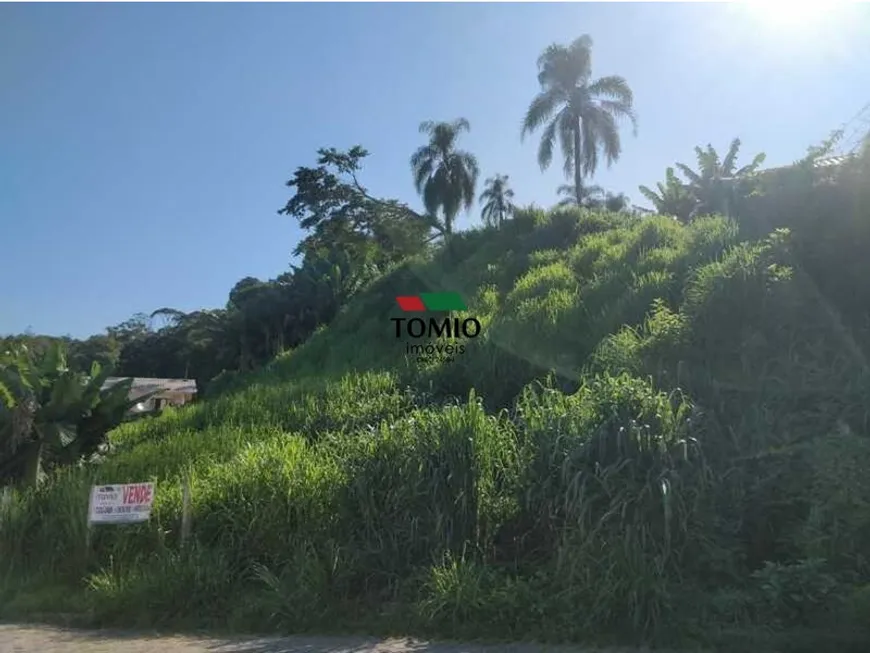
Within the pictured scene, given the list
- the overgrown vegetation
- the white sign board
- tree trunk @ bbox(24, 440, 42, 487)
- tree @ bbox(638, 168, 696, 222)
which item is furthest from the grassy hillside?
tree @ bbox(638, 168, 696, 222)

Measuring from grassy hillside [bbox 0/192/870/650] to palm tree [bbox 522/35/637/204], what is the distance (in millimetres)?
22525

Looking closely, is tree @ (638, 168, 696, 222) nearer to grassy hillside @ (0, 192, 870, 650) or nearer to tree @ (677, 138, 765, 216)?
tree @ (677, 138, 765, 216)

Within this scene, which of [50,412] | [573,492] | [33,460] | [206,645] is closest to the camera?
[206,645]

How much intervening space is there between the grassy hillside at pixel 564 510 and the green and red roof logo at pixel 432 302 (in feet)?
23.5

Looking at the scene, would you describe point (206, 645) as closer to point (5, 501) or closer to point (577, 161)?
point (5, 501)

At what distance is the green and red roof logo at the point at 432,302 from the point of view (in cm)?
1962

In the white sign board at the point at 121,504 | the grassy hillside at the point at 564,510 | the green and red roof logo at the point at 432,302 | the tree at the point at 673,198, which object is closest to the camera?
the grassy hillside at the point at 564,510

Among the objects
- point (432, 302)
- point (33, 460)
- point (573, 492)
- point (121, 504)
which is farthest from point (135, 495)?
point (432, 302)

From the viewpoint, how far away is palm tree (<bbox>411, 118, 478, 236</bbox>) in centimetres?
4103

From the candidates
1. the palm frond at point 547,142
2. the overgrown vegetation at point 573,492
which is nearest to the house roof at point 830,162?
the overgrown vegetation at point 573,492

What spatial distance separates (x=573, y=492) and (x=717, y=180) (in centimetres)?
2031

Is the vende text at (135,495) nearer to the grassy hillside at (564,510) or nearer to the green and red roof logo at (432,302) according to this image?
the grassy hillside at (564,510)

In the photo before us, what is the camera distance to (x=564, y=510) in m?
7.62

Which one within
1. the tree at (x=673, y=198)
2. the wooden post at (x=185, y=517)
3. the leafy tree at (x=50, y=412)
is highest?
the tree at (x=673, y=198)
